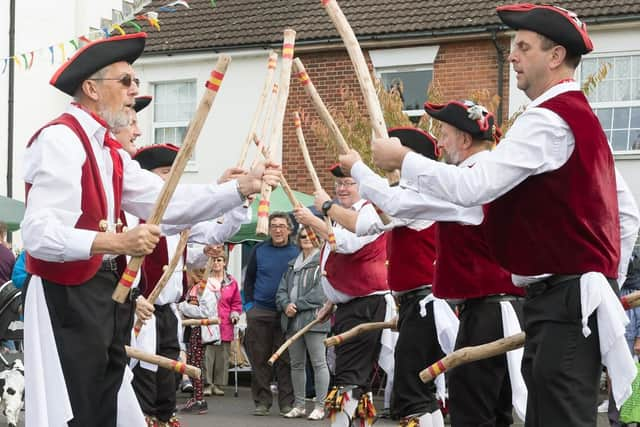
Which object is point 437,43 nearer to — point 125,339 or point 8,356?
point 8,356

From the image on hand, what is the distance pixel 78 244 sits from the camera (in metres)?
4.38

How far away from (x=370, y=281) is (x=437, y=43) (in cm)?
915

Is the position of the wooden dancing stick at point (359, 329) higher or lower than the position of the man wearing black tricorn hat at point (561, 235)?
lower

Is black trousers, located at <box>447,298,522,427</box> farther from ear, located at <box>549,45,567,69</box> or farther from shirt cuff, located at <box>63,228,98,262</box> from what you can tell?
shirt cuff, located at <box>63,228,98,262</box>

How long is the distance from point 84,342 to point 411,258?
2921 mm

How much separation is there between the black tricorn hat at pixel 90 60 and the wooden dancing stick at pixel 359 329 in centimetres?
327

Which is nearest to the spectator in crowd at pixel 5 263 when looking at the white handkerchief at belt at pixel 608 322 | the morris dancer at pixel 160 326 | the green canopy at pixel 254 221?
the green canopy at pixel 254 221

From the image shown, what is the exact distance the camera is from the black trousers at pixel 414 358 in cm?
680

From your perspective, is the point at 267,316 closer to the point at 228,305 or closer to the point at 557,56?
the point at 228,305

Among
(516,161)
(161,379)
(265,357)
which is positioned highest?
(516,161)

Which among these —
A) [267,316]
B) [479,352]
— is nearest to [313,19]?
[267,316]

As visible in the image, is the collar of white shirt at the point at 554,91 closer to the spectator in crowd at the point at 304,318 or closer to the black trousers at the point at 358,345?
the black trousers at the point at 358,345

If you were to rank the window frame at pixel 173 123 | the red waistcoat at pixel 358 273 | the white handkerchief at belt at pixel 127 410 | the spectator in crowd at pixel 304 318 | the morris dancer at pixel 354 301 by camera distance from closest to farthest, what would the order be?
the white handkerchief at belt at pixel 127 410
the morris dancer at pixel 354 301
the red waistcoat at pixel 358 273
the spectator in crowd at pixel 304 318
the window frame at pixel 173 123

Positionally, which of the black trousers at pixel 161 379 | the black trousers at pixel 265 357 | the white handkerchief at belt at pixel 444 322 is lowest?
the black trousers at pixel 265 357
